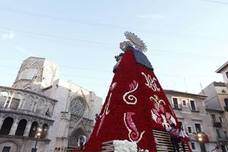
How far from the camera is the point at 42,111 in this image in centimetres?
3675

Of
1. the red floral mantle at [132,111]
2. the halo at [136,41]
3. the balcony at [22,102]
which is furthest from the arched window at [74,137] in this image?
the red floral mantle at [132,111]

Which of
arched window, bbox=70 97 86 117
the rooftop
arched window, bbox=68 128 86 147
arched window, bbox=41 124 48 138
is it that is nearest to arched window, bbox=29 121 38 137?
arched window, bbox=41 124 48 138

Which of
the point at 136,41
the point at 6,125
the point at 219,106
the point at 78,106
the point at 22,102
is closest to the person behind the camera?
the point at 136,41

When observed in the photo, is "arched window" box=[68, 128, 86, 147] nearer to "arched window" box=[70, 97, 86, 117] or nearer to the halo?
"arched window" box=[70, 97, 86, 117]

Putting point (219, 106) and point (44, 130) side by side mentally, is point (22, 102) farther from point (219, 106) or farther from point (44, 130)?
point (219, 106)

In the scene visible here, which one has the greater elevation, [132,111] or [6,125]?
[6,125]

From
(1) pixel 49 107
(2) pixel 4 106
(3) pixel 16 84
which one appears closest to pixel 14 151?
(2) pixel 4 106

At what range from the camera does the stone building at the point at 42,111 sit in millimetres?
32219

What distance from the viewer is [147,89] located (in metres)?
13.4

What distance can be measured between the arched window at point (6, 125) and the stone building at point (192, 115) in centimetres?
2693

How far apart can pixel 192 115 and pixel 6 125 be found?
31157 millimetres

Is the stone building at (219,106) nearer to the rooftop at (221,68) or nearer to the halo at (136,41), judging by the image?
the rooftop at (221,68)

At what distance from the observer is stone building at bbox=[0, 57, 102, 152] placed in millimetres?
32219

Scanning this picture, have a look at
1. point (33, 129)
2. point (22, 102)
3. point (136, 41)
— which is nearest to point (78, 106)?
point (33, 129)
